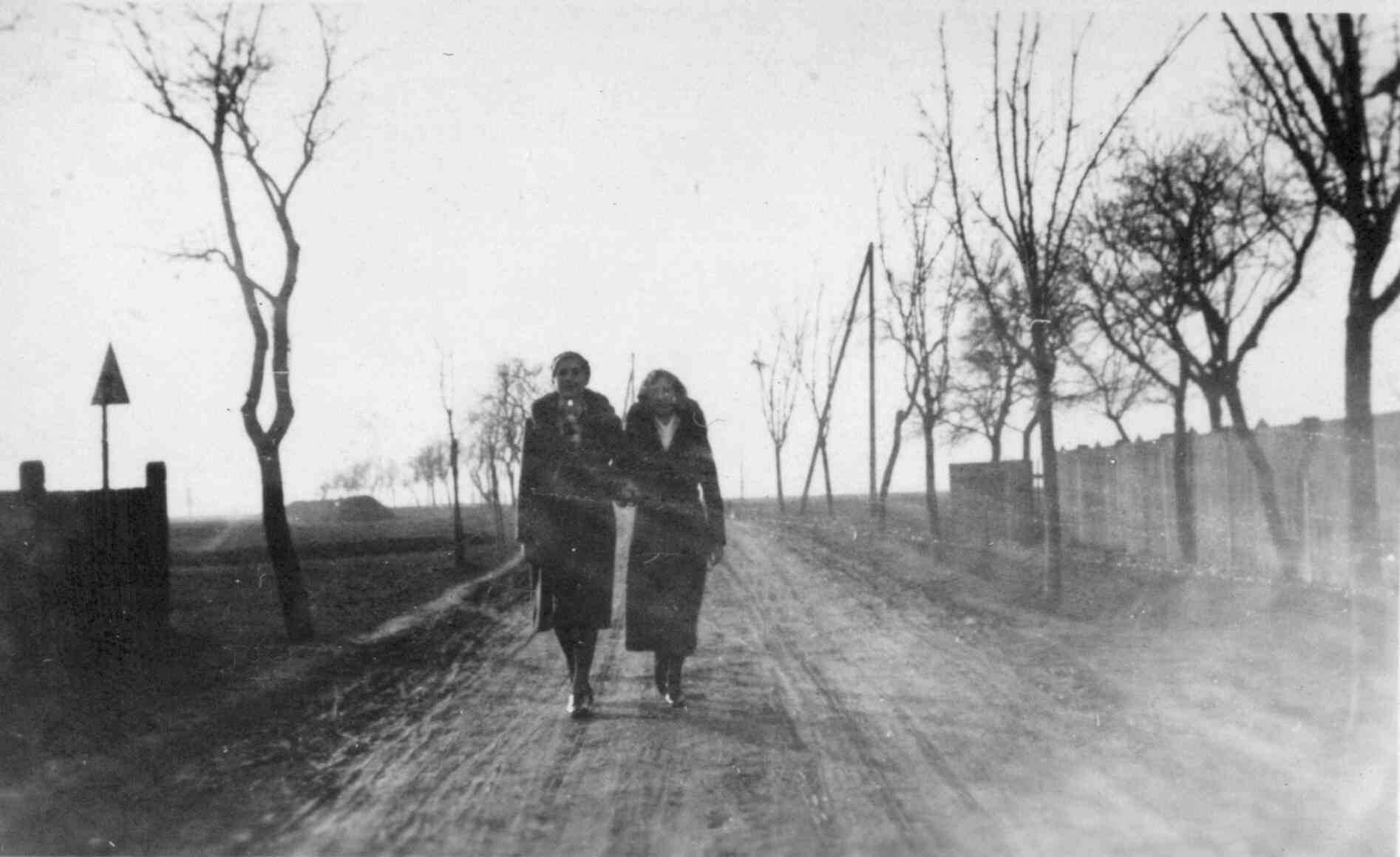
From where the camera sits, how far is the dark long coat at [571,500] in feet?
19.4

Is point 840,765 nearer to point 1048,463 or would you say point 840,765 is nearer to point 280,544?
point 1048,463

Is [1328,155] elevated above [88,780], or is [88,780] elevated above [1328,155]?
[1328,155]

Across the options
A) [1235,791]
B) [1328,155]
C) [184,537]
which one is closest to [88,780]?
[1235,791]

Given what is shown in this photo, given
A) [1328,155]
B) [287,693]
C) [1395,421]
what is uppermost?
[1328,155]

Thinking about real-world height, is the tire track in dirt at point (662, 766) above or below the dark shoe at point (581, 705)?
below

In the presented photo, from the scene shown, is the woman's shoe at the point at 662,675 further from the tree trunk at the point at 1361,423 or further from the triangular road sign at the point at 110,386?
the triangular road sign at the point at 110,386

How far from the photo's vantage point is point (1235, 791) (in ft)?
13.5

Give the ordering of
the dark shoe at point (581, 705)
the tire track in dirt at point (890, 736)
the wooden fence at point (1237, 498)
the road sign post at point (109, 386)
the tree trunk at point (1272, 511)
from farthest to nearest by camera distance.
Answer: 1. the tree trunk at point (1272, 511)
2. the wooden fence at point (1237, 498)
3. the road sign post at point (109, 386)
4. the dark shoe at point (581, 705)
5. the tire track in dirt at point (890, 736)

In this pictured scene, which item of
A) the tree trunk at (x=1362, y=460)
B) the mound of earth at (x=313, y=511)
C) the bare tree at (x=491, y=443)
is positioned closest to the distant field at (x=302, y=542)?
the bare tree at (x=491, y=443)

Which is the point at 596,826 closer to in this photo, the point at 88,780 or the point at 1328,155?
the point at 88,780

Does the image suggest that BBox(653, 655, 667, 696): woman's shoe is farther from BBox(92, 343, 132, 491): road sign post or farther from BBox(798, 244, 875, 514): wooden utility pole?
BBox(798, 244, 875, 514): wooden utility pole

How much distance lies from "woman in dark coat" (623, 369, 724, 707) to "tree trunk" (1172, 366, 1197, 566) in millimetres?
12089

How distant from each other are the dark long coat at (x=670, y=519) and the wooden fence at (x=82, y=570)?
12.9 feet

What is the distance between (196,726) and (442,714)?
1.34 metres
